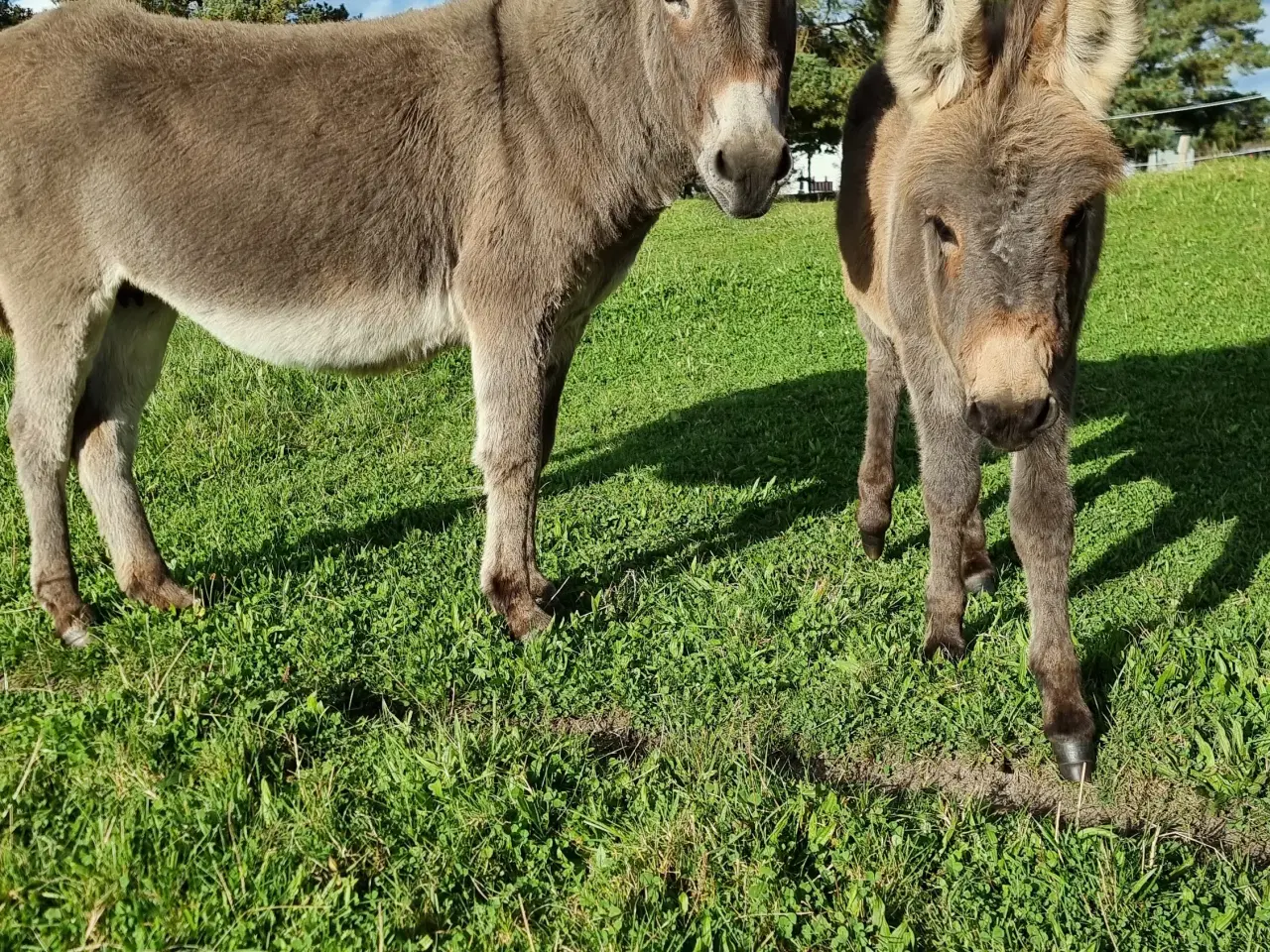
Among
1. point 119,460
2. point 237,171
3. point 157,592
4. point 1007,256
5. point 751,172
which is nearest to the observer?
point 1007,256

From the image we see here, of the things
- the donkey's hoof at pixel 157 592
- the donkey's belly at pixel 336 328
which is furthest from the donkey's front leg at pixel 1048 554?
the donkey's hoof at pixel 157 592

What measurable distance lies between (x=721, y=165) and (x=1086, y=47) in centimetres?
119

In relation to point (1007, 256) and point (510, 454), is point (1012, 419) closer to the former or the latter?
point (1007, 256)

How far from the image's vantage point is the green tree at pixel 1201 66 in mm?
36500

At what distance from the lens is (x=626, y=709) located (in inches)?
129

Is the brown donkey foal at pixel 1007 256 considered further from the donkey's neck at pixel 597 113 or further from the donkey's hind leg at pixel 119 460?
the donkey's hind leg at pixel 119 460

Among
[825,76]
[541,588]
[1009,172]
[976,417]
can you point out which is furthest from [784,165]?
[825,76]

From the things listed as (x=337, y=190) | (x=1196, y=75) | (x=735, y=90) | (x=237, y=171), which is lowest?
(x=1196, y=75)

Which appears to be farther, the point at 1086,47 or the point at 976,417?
the point at 1086,47

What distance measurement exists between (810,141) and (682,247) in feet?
61.5

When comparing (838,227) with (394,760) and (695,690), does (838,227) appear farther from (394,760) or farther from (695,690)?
(394,760)

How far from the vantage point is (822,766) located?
2.98 m

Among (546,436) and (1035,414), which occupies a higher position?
(1035,414)

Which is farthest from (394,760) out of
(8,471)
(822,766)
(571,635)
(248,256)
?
(8,471)
